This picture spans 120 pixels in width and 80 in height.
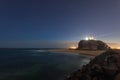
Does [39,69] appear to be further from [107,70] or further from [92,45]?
[92,45]

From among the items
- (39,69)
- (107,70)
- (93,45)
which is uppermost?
(93,45)

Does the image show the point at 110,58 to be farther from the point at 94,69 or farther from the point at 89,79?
the point at 89,79

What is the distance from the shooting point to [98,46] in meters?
148

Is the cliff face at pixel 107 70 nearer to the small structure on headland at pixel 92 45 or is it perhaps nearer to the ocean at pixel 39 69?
the ocean at pixel 39 69

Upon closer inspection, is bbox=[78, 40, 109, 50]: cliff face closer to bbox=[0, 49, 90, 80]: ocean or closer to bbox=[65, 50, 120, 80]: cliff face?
bbox=[0, 49, 90, 80]: ocean

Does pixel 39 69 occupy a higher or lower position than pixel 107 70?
lower

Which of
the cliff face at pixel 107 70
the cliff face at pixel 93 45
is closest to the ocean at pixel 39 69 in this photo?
the cliff face at pixel 107 70

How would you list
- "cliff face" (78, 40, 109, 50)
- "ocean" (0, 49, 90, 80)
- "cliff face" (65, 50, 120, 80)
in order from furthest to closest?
A: "cliff face" (78, 40, 109, 50)
"ocean" (0, 49, 90, 80)
"cliff face" (65, 50, 120, 80)

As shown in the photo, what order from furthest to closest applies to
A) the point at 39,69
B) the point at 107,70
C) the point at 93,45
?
1. the point at 93,45
2. the point at 39,69
3. the point at 107,70

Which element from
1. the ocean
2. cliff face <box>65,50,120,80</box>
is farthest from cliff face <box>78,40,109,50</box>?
cliff face <box>65,50,120,80</box>

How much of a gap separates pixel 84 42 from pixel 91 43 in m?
7.05

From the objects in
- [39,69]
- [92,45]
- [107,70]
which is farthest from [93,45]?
[107,70]

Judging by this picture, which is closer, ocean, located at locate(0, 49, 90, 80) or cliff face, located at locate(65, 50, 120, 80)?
cliff face, located at locate(65, 50, 120, 80)

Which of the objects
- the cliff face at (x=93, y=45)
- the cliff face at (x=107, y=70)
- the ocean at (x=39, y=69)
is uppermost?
the cliff face at (x=93, y=45)
